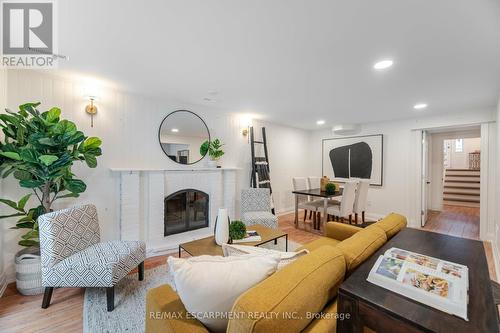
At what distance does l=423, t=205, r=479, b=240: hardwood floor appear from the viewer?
157 inches

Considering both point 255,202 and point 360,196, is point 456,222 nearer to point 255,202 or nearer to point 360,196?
point 360,196

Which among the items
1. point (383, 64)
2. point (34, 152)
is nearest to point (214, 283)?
point (34, 152)

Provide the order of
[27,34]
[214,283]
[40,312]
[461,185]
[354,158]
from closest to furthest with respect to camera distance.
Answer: [214,283] < [27,34] < [40,312] < [354,158] < [461,185]

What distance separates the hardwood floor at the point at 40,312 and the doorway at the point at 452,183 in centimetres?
553

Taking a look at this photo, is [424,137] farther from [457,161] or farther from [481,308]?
[457,161]

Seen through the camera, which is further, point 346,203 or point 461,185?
point 461,185

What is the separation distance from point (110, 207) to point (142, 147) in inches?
36.3

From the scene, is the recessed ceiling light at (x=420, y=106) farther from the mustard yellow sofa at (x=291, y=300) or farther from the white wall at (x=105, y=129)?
the white wall at (x=105, y=129)

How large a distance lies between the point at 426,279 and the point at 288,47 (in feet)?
6.12

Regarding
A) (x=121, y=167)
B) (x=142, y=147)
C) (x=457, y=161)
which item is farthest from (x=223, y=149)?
(x=457, y=161)

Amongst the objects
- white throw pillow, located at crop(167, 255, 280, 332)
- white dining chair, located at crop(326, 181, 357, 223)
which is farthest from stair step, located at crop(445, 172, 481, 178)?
white throw pillow, located at crop(167, 255, 280, 332)

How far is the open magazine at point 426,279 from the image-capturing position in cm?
80

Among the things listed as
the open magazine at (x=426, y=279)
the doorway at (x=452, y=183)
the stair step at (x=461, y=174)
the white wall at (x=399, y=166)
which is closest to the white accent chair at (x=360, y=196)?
the white wall at (x=399, y=166)

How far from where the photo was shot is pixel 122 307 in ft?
6.17
